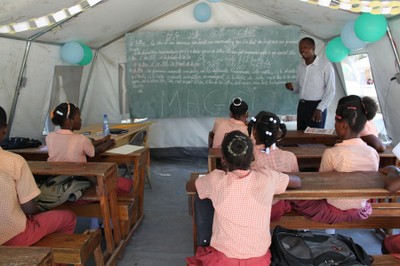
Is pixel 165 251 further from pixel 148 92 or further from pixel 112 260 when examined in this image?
pixel 148 92

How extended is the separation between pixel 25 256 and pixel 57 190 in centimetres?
115

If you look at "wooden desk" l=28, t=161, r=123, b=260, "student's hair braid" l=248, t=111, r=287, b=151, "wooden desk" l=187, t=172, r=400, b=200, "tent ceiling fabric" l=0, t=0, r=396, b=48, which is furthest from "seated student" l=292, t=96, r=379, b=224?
"tent ceiling fabric" l=0, t=0, r=396, b=48

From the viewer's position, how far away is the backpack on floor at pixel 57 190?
2242 millimetres

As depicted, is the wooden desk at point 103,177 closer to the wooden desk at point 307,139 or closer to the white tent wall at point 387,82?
the wooden desk at point 307,139

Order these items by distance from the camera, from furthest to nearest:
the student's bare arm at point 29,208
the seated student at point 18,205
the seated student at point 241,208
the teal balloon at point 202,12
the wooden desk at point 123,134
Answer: the teal balloon at point 202,12 → the wooden desk at point 123,134 → the student's bare arm at point 29,208 → the seated student at point 18,205 → the seated student at point 241,208

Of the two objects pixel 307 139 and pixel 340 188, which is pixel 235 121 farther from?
pixel 340 188

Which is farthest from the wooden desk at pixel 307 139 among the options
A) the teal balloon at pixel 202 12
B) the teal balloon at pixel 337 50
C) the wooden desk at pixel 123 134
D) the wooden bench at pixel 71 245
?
the teal balloon at pixel 202 12

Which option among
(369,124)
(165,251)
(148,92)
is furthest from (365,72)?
(165,251)

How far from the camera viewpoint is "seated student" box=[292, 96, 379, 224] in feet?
6.51

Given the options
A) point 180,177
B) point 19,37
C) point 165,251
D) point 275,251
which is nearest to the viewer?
point 275,251

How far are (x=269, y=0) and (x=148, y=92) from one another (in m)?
2.15

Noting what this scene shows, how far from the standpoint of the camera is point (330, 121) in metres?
5.00

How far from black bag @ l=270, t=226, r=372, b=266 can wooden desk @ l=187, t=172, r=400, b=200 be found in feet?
0.61

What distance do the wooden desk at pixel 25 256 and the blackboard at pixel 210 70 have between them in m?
3.93
